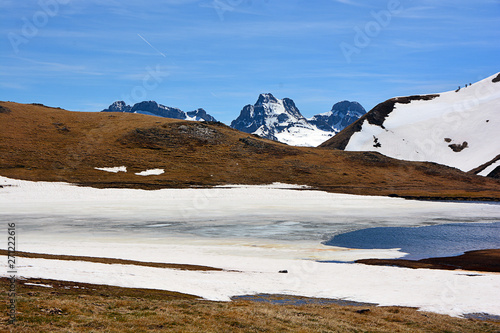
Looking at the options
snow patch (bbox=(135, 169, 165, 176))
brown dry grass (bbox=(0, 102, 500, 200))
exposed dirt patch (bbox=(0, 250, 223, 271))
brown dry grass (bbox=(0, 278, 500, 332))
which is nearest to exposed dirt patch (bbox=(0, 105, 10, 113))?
brown dry grass (bbox=(0, 102, 500, 200))

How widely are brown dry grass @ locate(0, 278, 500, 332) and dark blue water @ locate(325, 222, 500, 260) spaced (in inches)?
715

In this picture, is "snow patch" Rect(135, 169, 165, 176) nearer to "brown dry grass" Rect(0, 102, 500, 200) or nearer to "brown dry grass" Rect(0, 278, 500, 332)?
"brown dry grass" Rect(0, 102, 500, 200)

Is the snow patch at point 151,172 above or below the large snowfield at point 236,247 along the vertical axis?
above

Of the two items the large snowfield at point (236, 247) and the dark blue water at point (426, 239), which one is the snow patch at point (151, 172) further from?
the dark blue water at point (426, 239)

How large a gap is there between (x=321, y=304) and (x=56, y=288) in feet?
47.3

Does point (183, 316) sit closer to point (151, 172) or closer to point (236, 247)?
point (236, 247)

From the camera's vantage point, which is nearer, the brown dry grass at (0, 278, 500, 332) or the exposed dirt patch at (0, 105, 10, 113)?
the brown dry grass at (0, 278, 500, 332)

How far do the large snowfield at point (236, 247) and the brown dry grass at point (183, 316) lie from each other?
2.76m

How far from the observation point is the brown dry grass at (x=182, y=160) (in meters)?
117

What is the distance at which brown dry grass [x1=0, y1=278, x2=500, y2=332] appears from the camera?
55.2 ft

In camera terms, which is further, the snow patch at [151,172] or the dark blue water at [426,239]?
the snow patch at [151,172]

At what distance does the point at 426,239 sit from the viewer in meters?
47.2

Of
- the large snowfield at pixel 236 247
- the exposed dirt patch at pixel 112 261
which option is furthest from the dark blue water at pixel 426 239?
the exposed dirt patch at pixel 112 261

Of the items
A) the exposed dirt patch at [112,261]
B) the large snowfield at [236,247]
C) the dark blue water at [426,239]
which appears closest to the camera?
the large snowfield at [236,247]
